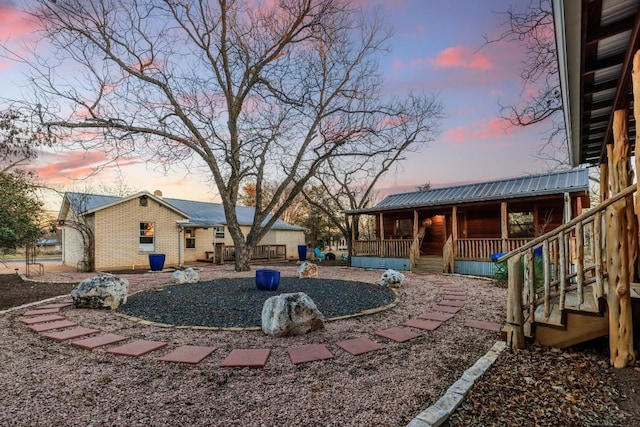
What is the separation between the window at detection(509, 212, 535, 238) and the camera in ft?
40.2

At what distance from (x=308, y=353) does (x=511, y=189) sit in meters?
11.3

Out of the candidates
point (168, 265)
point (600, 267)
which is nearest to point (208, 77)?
point (168, 265)

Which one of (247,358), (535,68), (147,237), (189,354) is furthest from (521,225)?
(147,237)

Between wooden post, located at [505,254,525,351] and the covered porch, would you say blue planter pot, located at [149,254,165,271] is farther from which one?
wooden post, located at [505,254,525,351]

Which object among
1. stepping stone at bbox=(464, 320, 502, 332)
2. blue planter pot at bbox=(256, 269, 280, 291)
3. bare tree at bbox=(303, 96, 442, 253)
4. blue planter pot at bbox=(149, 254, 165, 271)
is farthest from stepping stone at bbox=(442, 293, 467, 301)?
blue planter pot at bbox=(149, 254, 165, 271)

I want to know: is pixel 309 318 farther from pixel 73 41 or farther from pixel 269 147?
pixel 73 41

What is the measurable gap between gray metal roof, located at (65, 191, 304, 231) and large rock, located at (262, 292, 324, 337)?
487 inches

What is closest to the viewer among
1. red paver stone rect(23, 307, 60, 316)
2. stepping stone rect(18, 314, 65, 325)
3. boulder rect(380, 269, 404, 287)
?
stepping stone rect(18, 314, 65, 325)

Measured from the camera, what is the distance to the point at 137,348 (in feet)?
11.7

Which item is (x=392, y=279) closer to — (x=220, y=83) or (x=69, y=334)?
(x=69, y=334)

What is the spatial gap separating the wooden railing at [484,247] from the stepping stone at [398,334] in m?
7.77

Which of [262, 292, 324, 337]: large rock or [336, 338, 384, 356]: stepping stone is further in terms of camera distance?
[262, 292, 324, 337]: large rock

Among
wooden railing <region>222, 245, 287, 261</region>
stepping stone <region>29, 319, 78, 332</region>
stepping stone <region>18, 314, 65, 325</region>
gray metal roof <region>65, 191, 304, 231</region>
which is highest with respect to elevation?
gray metal roof <region>65, 191, 304, 231</region>

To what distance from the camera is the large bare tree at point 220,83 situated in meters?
10.2
